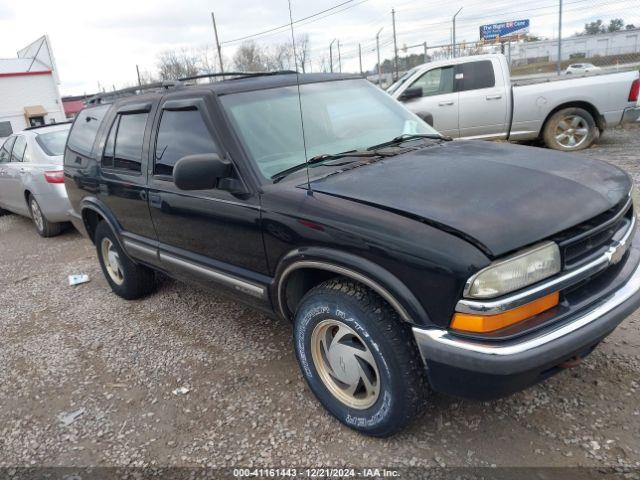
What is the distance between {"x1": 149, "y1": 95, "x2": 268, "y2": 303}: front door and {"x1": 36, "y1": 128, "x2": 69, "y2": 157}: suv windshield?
171 inches

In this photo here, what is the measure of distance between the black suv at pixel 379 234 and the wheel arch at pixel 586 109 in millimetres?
6412

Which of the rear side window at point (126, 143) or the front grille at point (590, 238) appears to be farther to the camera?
the rear side window at point (126, 143)

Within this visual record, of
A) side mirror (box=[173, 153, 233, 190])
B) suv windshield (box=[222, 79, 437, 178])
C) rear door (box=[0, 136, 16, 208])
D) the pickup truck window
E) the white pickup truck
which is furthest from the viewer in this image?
the pickup truck window

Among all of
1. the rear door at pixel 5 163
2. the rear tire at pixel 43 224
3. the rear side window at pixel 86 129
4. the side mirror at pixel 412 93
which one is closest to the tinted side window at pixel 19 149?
the rear door at pixel 5 163

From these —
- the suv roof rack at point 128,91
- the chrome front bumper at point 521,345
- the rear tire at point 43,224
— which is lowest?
the rear tire at point 43,224

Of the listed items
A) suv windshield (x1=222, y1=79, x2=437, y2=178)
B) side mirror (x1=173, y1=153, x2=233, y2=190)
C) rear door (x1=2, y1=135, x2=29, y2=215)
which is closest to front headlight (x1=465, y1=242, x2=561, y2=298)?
suv windshield (x1=222, y1=79, x2=437, y2=178)

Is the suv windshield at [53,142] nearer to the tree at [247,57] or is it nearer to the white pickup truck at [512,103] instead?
the white pickup truck at [512,103]

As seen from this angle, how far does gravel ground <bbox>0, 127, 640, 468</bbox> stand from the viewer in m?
2.48

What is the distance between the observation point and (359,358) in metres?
2.53

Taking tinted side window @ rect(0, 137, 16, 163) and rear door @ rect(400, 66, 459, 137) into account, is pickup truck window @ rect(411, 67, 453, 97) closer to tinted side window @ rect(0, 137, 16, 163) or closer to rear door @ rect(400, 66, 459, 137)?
rear door @ rect(400, 66, 459, 137)

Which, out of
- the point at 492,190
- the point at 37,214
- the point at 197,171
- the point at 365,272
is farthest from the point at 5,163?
the point at 492,190

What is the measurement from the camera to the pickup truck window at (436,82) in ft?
29.8

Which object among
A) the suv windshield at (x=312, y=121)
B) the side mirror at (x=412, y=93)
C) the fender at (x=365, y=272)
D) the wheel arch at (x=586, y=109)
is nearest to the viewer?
the fender at (x=365, y=272)

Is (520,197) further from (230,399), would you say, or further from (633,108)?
(633,108)
